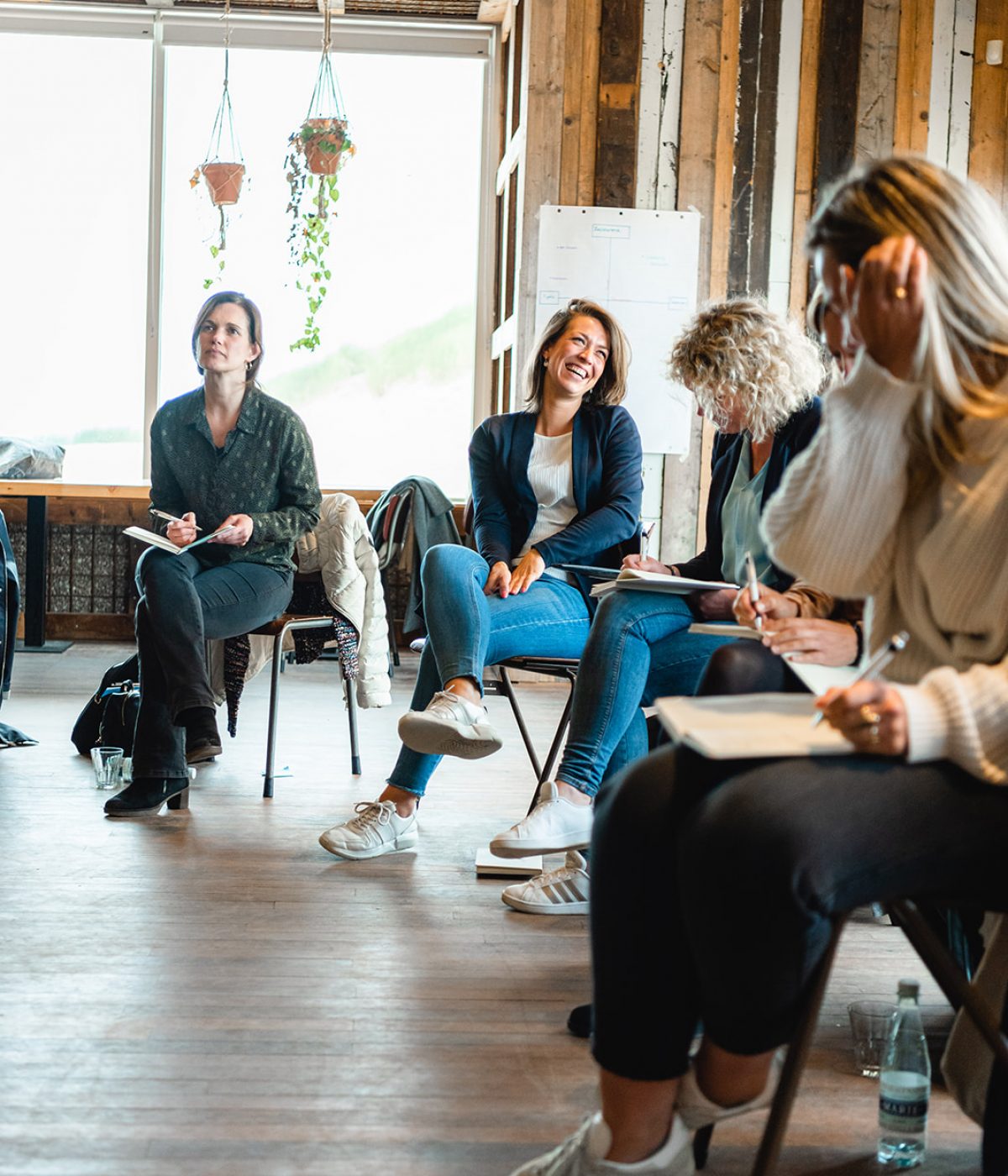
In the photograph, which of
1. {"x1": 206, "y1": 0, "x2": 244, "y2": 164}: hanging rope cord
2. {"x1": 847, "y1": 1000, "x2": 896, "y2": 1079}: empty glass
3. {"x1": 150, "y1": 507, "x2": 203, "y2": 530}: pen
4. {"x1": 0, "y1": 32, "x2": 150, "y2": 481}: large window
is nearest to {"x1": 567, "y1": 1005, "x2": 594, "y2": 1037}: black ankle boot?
{"x1": 847, "y1": 1000, "x2": 896, "y2": 1079}: empty glass

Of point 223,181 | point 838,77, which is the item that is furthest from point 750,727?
point 223,181

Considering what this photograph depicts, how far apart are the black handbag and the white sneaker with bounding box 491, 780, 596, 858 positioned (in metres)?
1.44

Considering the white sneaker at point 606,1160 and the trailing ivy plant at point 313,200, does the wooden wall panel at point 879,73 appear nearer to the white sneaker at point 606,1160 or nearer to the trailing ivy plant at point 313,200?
the trailing ivy plant at point 313,200

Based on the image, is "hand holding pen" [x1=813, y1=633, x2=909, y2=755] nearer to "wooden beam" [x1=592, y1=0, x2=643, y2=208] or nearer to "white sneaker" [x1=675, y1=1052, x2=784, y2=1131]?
"white sneaker" [x1=675, y1=1052, x2=784, y2=1131]

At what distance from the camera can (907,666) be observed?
1272 mm

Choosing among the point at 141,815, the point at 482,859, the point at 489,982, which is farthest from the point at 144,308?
the point at 489,982

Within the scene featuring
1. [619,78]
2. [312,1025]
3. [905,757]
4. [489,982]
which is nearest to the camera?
[905,757]

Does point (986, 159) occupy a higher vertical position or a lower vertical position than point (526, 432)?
higher

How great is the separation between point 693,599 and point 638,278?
9.39 ft

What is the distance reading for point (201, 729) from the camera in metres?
2.89

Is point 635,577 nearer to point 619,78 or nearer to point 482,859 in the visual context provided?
point 482,859

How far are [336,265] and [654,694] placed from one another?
4.17 metres

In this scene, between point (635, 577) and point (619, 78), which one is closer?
point (635, 577)

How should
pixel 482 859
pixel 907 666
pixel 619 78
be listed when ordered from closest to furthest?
pixel 907 666 < pixel 482 859 < pixel 619 78
